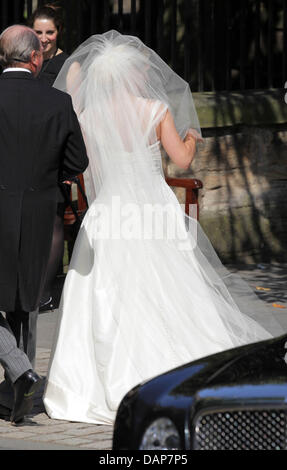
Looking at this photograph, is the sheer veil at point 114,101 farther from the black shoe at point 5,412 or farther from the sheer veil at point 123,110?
the black shoe at point 5,412

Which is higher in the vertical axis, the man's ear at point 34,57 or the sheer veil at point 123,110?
the man's ear at point 34,57

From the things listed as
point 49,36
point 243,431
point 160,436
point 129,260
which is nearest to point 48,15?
point 49,36

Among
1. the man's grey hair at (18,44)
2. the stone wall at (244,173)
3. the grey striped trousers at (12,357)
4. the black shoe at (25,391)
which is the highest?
the man's grey hair at (18,44)

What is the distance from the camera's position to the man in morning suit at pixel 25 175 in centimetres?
602

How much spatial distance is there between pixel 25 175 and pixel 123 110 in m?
1.03

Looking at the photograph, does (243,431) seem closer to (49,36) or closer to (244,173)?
(49,36)

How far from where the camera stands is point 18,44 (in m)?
6.14

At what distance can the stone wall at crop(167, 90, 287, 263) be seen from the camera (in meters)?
11.6

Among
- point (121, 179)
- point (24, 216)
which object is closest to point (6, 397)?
point (24, 216)

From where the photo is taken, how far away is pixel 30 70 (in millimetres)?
6195

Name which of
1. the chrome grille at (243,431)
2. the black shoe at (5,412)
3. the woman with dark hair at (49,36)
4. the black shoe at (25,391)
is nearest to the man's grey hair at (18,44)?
the black shoe at (25,391)

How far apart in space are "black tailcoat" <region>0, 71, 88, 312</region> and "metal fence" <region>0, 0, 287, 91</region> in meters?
5.00

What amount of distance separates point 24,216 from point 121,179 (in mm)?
978

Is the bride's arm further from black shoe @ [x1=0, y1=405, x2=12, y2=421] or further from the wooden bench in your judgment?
the wooden bench
